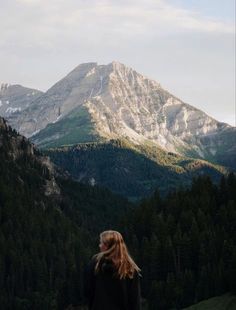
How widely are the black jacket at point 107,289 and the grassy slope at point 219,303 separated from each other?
4484 inches

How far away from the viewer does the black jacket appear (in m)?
18.8

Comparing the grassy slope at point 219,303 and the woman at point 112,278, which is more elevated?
the woman at point 112,278

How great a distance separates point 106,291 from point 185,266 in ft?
552

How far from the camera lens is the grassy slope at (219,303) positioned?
430 ft

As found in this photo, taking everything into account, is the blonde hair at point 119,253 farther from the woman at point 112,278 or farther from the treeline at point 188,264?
the treeline at point 188,264

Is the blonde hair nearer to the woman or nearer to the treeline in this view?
the woman

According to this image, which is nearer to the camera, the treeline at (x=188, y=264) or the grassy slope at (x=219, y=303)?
the grassy slope at (x=219, y=303)

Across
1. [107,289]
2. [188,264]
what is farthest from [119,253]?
[188,264]

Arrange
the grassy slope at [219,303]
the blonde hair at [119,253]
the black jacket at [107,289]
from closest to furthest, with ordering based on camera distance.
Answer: the blonde hair at [119,253]
the black jacket at [107,289]
the grassy slope at [219,303]

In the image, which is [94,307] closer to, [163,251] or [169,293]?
[169,293]

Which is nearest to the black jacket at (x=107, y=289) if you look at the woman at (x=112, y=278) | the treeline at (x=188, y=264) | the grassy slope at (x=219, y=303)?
the woman at (x=112, y=278)

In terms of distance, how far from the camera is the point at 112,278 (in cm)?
1894

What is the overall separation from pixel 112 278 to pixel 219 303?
123 metres

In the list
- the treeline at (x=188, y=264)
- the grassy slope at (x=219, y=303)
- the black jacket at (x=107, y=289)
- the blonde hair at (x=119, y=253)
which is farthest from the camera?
the treeline at (x=188, y=264)
